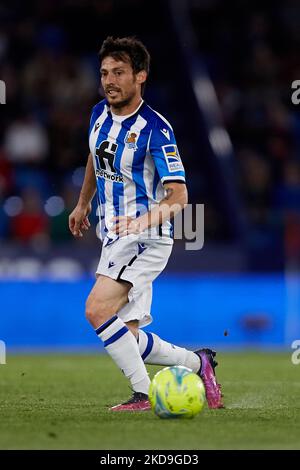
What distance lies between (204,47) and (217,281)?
18.9ft

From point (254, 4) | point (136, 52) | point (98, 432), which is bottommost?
point (98, 432)

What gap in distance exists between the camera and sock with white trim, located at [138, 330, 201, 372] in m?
7.46

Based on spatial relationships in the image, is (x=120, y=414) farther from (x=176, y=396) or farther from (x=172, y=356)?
(x=172, y=356)

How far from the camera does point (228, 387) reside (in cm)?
888

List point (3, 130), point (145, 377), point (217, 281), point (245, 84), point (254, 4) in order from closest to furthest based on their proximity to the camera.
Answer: point (145, 377) → point (217, 281) → point (3, 130) → point (245, 84) → point (254, 4)

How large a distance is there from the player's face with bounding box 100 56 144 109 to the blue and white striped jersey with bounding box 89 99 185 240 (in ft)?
0.45

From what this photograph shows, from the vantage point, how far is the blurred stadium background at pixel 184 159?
13.7 metres

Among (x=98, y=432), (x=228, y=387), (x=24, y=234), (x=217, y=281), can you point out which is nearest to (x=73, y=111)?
(x=24, y=234)

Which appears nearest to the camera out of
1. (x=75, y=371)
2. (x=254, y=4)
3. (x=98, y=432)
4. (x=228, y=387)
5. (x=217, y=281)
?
(x=98, y=432)

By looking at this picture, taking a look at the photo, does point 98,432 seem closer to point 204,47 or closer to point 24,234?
point 24,234

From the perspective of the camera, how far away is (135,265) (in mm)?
7203

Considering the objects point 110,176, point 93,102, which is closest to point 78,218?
point 110,176

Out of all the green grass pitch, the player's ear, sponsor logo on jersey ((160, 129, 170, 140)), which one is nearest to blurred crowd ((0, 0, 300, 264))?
the green grass pitch

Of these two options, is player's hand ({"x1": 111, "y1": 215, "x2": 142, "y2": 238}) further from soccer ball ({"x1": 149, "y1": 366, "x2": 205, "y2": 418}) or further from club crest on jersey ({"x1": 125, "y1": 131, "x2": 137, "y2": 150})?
soccer ball ({"x1": 149, "y1": 366, "x2": 205, "y2": 418})
